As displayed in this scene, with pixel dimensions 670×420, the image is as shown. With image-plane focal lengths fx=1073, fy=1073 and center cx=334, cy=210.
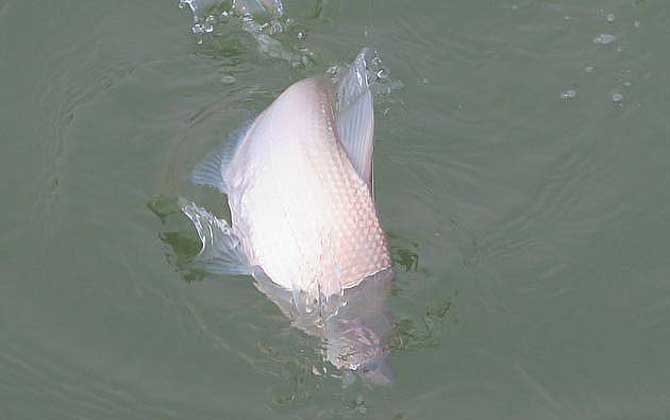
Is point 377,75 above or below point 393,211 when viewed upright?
above

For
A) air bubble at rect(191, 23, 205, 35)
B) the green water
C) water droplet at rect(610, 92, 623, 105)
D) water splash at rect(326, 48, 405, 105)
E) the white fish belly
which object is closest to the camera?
the white fish belly

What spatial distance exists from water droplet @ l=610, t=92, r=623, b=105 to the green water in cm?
3

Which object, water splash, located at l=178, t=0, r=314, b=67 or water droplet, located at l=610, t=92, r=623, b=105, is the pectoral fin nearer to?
water splash, located at l=178, t=0, r=314, b=67

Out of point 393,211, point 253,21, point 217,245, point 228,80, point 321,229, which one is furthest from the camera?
point 253,21

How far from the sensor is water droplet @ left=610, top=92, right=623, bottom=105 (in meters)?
4.92

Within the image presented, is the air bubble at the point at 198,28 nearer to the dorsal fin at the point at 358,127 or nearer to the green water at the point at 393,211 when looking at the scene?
the green water at the point at 393,211

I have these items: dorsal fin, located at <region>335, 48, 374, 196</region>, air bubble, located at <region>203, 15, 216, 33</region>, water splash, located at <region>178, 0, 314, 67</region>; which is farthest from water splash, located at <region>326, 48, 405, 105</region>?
dorsal fin, located at <region>335, 48, 374, 196</region>

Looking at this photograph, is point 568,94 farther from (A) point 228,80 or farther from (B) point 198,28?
(B) point 198,28

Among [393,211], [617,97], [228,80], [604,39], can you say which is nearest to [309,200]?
[393,211]

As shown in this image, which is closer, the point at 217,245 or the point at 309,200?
the point at 309,200

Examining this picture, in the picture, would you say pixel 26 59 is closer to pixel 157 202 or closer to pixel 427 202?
pixel 157 202

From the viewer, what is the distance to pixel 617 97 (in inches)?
194

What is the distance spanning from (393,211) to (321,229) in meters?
0.83

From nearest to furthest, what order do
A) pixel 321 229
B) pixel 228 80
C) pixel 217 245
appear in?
pixel 321 229 < pixel 217 245 < pixel 228 80
